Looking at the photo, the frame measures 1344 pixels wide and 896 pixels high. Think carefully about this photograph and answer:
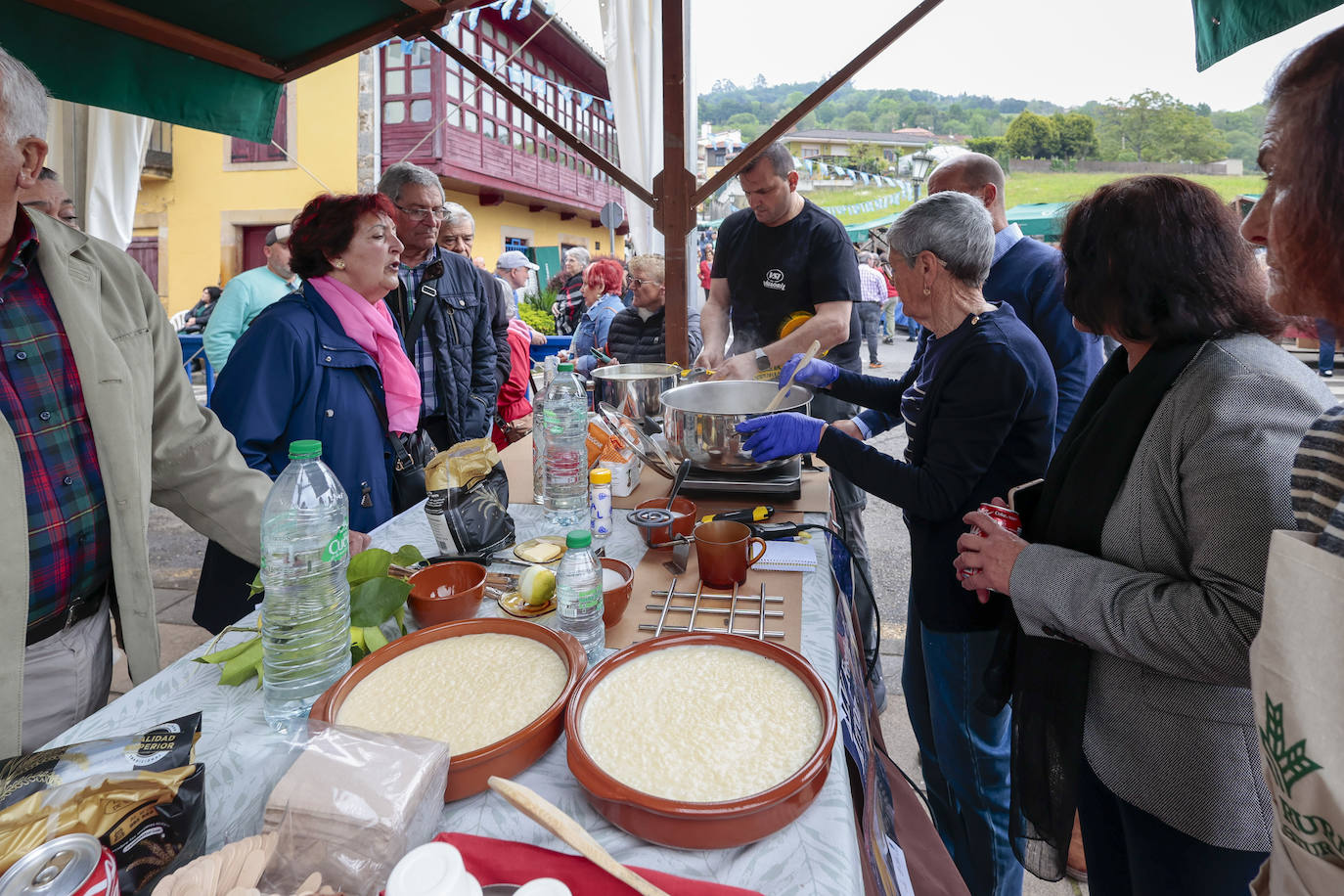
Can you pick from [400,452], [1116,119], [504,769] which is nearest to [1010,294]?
[400,452]

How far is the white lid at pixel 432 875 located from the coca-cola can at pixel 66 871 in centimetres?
26

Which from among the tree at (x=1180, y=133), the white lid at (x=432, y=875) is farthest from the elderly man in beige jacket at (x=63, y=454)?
the tree at (x=1180, y=133)

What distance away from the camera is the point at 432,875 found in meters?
0.67

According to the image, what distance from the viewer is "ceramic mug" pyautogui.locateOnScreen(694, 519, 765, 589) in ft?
5.01

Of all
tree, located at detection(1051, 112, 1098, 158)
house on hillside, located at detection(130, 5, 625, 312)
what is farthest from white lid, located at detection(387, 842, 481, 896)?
tree, located at detection(1051, 112, 1098, 158)

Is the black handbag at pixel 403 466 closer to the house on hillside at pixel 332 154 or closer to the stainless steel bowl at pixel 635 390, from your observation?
the stainless steel bowl at pixel 635 390

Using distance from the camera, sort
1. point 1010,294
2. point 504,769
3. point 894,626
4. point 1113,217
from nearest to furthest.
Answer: point 504,769 < point 1113,217 < point 1010,294 < point 894,626

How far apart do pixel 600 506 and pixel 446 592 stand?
0.52 meters

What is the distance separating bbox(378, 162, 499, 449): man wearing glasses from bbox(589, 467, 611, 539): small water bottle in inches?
66.0

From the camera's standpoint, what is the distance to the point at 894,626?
370 centimetres

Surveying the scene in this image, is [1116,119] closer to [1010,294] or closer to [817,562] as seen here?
[1010,294]

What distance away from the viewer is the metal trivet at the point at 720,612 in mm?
1361

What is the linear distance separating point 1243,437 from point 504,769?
1.23m

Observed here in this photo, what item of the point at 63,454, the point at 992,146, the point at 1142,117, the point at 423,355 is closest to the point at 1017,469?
the point at 63,454
